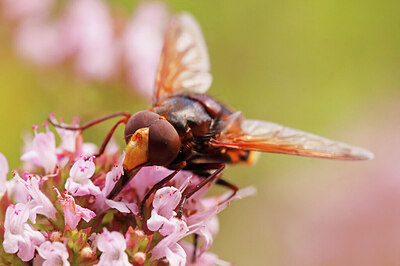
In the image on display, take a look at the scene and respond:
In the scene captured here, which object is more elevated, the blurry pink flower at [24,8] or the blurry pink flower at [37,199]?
the blurry pink flower at [24,8]

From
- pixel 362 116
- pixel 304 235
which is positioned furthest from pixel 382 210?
pixel 362 116

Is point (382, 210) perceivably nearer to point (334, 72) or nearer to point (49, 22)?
point (334, 72)

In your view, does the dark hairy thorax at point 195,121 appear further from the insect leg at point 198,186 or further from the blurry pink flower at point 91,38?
the blurry pink flower at point 91,38

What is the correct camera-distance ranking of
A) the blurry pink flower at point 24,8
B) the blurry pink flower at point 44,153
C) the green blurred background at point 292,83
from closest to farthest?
the blurry pink flower at point 44,153
the blurry pink flower at point 24,8
the green blurred background at point 292,83

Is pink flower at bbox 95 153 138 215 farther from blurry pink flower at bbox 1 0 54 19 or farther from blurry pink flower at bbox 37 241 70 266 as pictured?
blurry pink flower at bbox 1 0 54 19

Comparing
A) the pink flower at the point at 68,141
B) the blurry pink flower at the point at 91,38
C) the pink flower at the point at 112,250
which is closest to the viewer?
the pink flower at the point at 112,250

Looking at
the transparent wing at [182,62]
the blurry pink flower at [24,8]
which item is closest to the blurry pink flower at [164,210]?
the transparent wing at [182,62]
